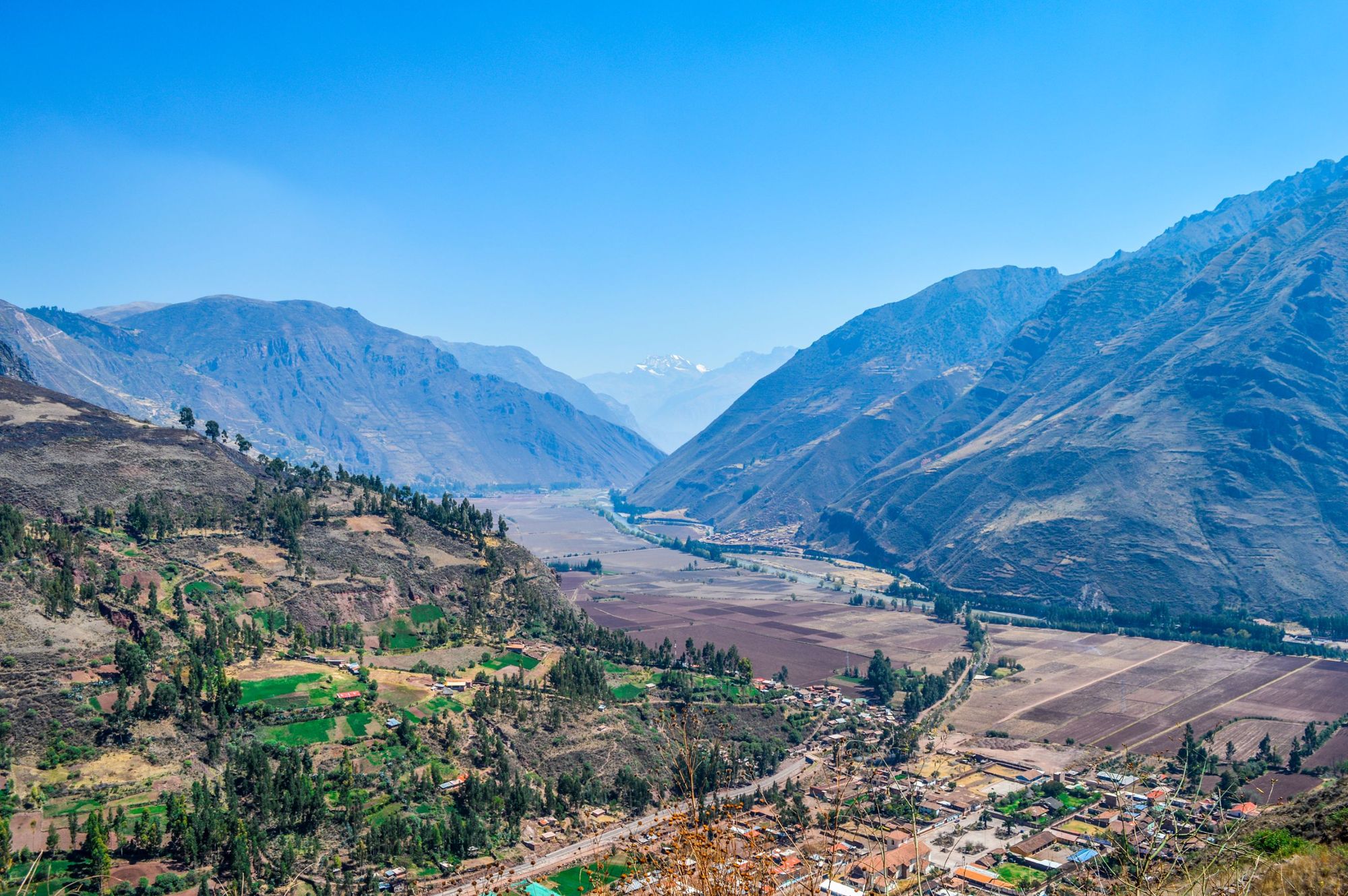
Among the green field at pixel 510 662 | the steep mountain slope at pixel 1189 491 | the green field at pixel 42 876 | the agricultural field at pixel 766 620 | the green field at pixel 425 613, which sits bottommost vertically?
the agricultural field at pixel 766 620

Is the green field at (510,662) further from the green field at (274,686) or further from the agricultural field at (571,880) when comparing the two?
the agricultural field at (571,880)

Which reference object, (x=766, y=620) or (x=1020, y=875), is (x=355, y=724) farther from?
(x=766, y=620)

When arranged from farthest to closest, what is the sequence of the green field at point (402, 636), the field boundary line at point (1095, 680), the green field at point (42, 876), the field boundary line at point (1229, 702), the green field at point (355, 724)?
the field boundary line at point (1095, 680) < the green field at point (402, 636) < the field boundary line at point (1229, 702) < the green field at point (355, 724) < the green field at point (42, 876)

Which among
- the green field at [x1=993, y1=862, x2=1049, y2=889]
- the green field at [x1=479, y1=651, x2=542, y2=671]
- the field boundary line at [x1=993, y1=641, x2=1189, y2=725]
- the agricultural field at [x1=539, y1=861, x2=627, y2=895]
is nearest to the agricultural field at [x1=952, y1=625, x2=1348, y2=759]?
the field boundary line at [x1=993, y1=641, x2=1189, y2=725]

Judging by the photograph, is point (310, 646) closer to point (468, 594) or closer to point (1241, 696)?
point (468, 594)

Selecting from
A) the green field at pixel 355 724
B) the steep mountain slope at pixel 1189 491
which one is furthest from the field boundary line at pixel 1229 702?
the green field at pixel 355 724

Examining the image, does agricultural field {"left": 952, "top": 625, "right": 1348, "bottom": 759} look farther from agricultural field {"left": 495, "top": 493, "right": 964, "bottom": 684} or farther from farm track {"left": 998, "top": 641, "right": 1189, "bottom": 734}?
agricultural field {"left": 495, "top": 493, "right": 964, "bottom": 684}

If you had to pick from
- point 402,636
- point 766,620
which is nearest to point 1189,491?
→ point 766,620
